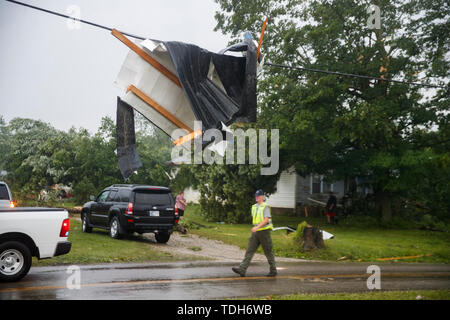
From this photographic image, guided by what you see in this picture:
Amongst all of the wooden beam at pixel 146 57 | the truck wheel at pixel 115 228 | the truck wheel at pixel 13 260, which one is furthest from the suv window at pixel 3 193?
the wooden beam at pixel 146 57

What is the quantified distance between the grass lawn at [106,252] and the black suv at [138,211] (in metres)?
0.55

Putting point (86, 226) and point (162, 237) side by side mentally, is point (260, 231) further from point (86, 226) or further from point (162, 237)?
point (86, 226)

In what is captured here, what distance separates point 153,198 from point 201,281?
6600 mm

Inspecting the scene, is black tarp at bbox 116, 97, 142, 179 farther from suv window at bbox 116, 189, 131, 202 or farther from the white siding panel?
the white siding panel

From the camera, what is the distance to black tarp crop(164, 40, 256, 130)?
657 cm

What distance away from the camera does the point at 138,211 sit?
15.1m

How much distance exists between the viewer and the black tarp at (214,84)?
21.6 feet

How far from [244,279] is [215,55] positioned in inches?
202

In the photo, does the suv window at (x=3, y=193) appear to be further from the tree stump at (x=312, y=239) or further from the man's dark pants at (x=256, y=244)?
the tree stump at (x=312, y=239)

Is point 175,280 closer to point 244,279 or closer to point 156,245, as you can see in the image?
point 244,279

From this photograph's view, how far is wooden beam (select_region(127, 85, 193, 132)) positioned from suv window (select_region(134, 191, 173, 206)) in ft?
29.1

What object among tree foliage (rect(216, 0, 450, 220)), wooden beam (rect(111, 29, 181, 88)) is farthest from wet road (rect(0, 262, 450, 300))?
tree foliage (rect(216, 0, 450, 220))
